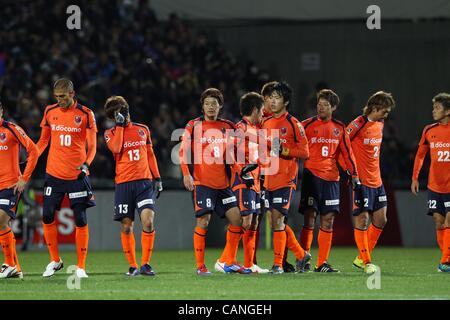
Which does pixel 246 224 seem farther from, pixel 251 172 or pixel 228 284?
pixel 228 284

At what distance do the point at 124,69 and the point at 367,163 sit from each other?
10.8m

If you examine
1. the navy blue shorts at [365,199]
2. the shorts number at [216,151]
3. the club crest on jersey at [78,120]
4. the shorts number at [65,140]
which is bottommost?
the navy blue shorts at [365,199]

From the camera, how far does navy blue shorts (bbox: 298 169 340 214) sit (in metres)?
13.0

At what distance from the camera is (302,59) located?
1032 inches

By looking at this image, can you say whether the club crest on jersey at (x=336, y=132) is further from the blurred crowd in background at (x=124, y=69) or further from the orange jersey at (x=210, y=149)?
the blurred crowd in background at (x=124, y=69)

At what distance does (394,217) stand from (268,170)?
8167 mm

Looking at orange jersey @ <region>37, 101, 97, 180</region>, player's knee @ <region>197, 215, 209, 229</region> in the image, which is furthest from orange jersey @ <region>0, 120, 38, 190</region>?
player's knee @ <region>197, 215, 209, 229</region>

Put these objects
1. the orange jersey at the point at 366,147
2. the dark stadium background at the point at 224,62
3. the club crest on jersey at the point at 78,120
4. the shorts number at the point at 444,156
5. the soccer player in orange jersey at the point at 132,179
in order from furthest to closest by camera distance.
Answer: the dark stadium background at the point at 224,62 → the shorts number at the point at 444,156 → the orange jersey at the point at 366,147 → the club crest on jersey at the point at 78,120 → the soccer player in orange jersey at the point at 132,179

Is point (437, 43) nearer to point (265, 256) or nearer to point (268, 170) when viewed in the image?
point (265, 256)

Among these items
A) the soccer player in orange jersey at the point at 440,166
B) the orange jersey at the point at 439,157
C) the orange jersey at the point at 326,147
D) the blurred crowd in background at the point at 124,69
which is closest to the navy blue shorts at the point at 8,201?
the orange jersey at the point at 326,147

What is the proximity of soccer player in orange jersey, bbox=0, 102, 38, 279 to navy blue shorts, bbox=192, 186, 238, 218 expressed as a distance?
2097 mm

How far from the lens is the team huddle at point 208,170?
41.3 feet

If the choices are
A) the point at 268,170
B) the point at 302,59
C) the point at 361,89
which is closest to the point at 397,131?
the point at 361,89

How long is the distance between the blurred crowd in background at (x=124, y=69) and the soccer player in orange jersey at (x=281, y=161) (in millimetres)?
7668
